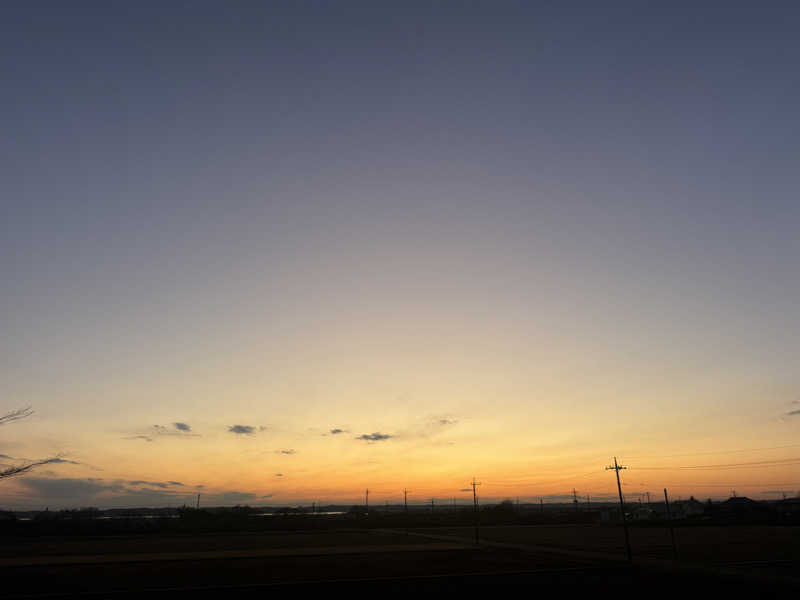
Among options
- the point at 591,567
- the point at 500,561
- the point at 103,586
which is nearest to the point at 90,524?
the point at 103,586

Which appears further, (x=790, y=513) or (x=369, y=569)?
(x=790, y=513)

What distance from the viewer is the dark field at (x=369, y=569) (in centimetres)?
3177

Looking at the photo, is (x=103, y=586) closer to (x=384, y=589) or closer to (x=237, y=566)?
(x=237, y=566)

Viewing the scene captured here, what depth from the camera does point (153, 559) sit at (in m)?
47.9

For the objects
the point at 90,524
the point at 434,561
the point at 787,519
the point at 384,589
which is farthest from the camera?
the point at 787,519

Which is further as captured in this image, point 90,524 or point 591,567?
point 90,524

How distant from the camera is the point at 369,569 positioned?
4044cm

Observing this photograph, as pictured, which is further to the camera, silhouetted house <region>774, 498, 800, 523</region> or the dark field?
silhouetted house <region>774, 498, 800, 523</region>

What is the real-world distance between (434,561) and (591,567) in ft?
43.6

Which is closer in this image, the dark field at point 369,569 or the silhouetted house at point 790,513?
the dark field at point 369,569

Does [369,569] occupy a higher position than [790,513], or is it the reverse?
[790,513]

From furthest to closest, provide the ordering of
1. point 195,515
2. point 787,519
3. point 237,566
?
1. point 195,515
2. point 787,519
3. point 237,566

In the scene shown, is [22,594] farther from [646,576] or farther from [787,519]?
[787,519]

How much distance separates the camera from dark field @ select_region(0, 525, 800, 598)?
104 ft
